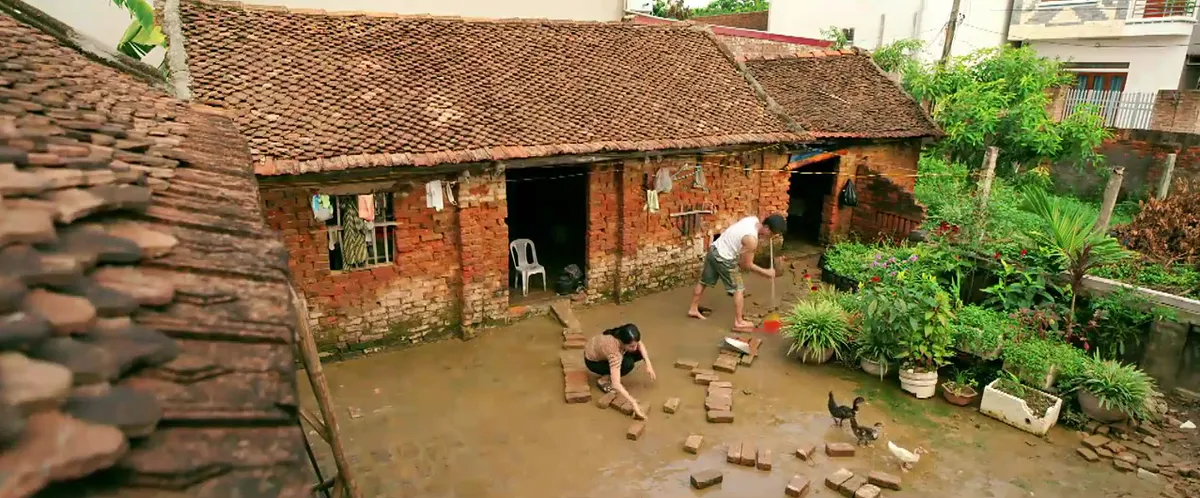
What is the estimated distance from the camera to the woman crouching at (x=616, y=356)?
767cm

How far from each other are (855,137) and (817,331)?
5.72 metres

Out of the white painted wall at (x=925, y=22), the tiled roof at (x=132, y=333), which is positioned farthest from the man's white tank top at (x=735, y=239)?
the white painted wall at (x=925, y=22)

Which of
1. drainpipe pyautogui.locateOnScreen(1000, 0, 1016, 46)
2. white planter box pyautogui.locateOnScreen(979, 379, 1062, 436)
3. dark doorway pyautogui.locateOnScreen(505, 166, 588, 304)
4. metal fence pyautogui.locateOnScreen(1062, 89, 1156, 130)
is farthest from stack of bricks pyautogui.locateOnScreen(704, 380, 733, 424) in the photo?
drainpipe pyautogui.locateOnScreen(1000, 0, 1016, 46)

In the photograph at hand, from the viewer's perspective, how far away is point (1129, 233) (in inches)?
430

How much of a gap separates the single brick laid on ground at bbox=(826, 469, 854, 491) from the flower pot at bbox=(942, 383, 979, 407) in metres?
2.33

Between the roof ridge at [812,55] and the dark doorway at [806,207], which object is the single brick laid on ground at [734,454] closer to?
the dark doorway at [806,207]

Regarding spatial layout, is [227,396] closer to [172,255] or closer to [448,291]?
[172,255]

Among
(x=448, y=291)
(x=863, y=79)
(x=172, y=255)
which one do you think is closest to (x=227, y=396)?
(x=172, y=255)

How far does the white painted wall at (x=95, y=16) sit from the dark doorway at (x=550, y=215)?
977 cm

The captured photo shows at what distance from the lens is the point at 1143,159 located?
15.9 m

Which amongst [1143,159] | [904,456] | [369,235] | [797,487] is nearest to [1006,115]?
[1143,159]

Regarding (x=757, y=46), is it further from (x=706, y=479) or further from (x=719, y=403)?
(x=706, y=479)

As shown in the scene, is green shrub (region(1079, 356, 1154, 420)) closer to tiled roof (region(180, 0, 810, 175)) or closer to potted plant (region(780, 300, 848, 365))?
potted plant (region(780, 300, 848, 365))

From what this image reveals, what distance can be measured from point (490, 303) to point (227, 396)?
28.4 feet
